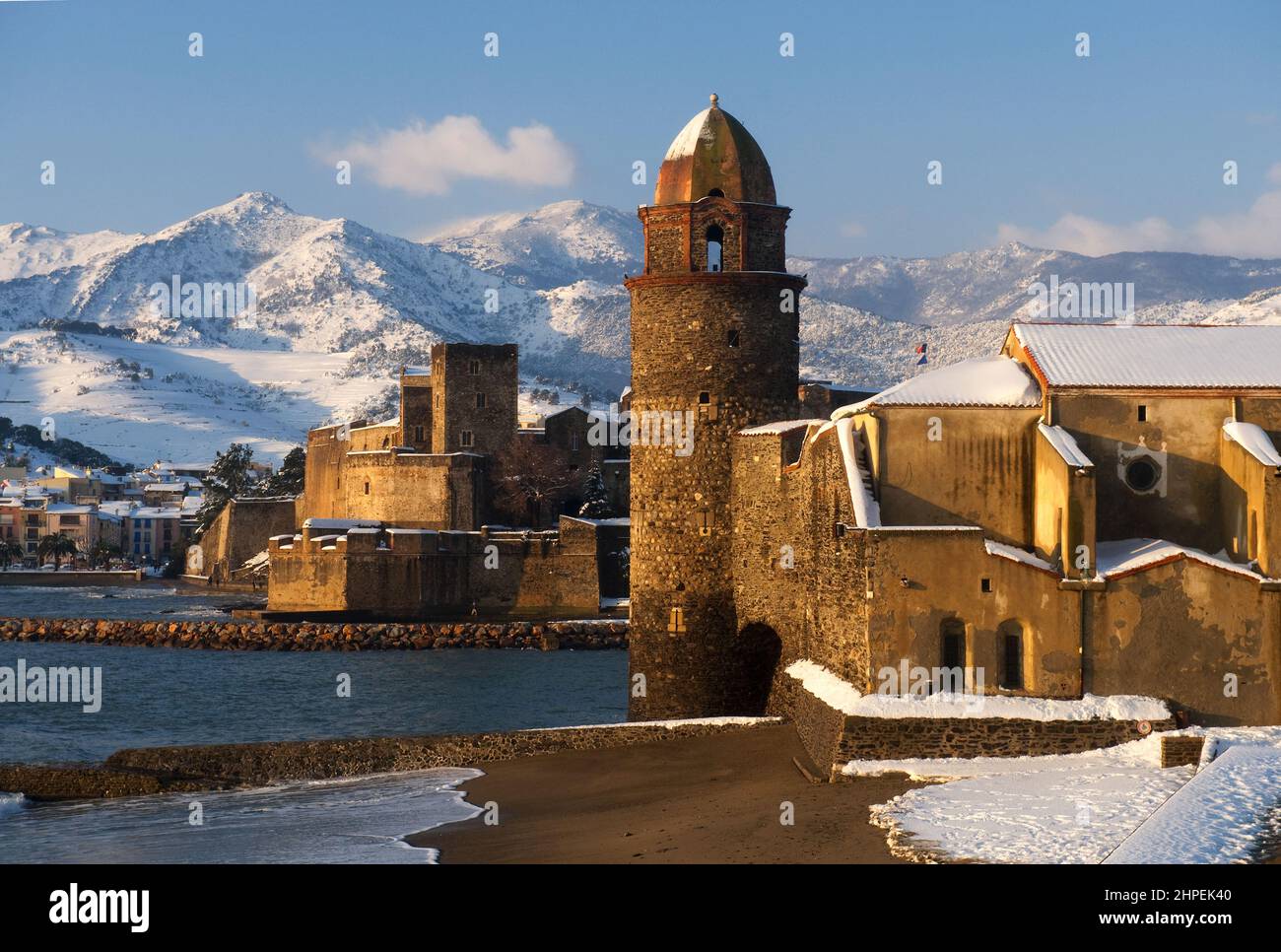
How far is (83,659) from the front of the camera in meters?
52.8

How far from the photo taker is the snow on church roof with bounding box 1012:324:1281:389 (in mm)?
21969

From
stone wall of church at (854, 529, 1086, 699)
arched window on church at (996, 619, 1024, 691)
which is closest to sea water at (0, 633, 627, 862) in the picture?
stone wall of church at (854, 529, 1086, 699)

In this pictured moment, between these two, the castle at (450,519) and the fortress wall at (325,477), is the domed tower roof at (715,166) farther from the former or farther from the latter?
the fortress wall at (325,477)

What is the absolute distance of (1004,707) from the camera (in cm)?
1994

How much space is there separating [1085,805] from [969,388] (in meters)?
6.84

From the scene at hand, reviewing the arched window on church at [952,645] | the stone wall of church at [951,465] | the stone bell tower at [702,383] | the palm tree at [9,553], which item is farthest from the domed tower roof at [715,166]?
the palm tree at [9,553]

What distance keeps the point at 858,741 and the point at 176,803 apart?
29.0ft

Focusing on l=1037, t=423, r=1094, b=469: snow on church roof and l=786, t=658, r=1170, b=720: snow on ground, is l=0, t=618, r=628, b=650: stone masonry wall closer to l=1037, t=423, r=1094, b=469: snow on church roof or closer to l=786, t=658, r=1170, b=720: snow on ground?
l=1037, t=423, r=1094, b=469: snow on church roof

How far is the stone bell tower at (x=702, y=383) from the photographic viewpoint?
25.5 m

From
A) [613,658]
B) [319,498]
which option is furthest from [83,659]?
[319,498]

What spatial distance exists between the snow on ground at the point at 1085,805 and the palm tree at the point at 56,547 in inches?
4193

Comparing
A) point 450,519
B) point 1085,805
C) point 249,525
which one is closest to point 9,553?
point 249,525

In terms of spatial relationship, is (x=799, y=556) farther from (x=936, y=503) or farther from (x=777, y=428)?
(x=936, y=503)
